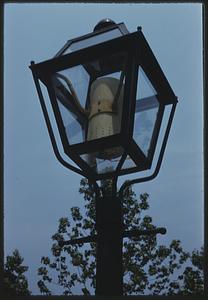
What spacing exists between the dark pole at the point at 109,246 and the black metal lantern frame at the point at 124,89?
0.12 metres

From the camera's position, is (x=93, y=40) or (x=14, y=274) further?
(x=93, y=40)

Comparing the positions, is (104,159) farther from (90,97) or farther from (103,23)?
(103,23)

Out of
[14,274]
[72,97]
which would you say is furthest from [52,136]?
[14,274]

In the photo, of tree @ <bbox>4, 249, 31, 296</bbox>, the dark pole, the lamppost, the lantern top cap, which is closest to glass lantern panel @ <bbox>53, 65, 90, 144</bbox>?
the lamppost

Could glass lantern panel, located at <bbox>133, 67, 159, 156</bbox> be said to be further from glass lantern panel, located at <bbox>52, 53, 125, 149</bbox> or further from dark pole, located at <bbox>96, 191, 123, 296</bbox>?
dark pole, located at <bbox>96, 191, 123, 296</bbox>

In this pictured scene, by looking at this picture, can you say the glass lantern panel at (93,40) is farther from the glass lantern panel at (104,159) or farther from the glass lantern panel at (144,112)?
the glass lantern panel at (104,159)

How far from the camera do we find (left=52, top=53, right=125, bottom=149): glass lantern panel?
2031mm

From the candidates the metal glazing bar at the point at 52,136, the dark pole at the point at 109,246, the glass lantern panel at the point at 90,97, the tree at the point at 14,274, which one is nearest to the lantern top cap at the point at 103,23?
the glass lantern panel at the point at 90,97

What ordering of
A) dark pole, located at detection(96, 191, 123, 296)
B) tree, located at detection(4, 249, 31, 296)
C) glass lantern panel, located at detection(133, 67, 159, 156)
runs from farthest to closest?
glass lantern panel, located at detection(133, 67, 159, 156) → dark pole, located at detection(96, 191, 123, 296) → tree, located at detection(4, 249, 31, 296)

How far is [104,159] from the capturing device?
205 cm

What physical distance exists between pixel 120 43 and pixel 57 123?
389 millimetres

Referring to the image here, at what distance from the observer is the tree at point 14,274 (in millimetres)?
1484

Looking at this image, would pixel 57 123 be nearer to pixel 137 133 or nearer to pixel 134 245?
pixel 137 133

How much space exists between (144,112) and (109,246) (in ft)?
1.73
